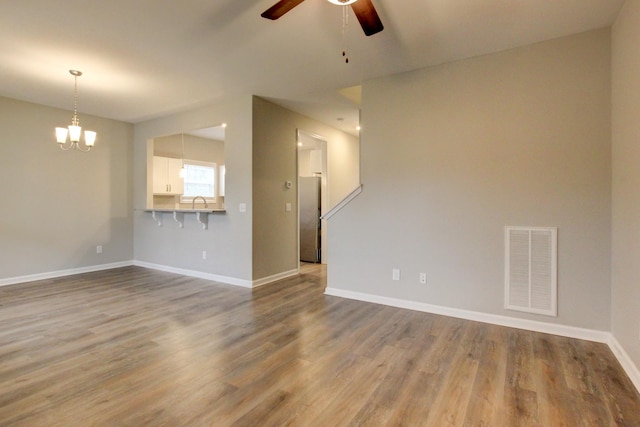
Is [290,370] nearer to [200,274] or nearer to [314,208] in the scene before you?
[200,274]

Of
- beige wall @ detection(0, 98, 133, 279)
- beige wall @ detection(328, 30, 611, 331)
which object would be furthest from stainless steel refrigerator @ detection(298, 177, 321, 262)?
beige wall @ detection(0, 98, 133, 279)

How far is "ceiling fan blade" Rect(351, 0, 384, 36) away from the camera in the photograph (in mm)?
1860

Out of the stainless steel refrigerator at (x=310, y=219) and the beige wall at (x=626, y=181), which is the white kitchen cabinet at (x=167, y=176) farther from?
the beige wall at (x=626, y=181)

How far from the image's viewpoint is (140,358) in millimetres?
2361

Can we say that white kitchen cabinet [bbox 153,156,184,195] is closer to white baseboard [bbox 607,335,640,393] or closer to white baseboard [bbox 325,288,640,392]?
white baseboard [bbox 325,288,640,392]

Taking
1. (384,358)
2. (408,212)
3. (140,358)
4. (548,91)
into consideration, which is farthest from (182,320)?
(548,91)

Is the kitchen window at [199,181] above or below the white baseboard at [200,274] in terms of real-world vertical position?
above

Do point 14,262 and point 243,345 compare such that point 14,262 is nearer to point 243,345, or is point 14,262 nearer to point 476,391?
point 243,345

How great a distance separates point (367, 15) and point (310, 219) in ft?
15.2

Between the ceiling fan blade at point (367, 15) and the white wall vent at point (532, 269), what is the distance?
2167 mm

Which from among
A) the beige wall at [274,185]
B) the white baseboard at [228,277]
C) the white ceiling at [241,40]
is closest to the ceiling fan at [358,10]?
the white ceiling at [241,40]

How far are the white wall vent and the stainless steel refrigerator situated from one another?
12.3ft

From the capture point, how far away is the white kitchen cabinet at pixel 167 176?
589 cm

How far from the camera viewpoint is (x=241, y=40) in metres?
2.87
